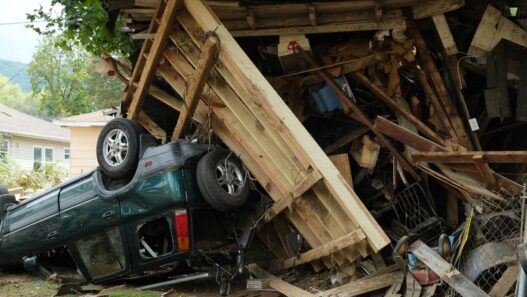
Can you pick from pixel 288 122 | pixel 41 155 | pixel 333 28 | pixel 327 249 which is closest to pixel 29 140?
pixel 41 155

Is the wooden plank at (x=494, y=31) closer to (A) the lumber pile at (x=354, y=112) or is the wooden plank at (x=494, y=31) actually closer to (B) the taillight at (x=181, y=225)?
(A) the lumber pile at (x=354, y=112)

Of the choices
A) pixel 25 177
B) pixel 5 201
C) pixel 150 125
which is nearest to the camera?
pixel 150 125

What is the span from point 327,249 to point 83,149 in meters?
20.6

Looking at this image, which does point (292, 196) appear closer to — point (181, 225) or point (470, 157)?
point (181, 225)

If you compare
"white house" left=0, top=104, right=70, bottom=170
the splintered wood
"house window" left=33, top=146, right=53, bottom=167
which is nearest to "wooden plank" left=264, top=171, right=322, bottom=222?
the splintered wood

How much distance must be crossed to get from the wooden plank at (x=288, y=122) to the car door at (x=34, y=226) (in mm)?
3200

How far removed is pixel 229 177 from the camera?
6.20 m

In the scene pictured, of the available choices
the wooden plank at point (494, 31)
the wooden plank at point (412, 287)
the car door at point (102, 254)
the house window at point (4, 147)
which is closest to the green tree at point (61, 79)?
the house window at point (4, 147)

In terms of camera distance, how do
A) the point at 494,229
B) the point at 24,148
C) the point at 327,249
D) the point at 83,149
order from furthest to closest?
the point at 24,148 → the point at 83,149 → the point at 327,249 → the point at 494,229

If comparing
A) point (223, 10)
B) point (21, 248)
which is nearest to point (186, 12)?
point (223, 10)

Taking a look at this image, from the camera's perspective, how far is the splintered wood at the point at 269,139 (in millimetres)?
5406

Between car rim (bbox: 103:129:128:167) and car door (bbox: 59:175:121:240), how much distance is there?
382 mm

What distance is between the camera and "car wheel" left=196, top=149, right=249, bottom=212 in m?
5.80

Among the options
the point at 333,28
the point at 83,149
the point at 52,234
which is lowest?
the point at 52,234
